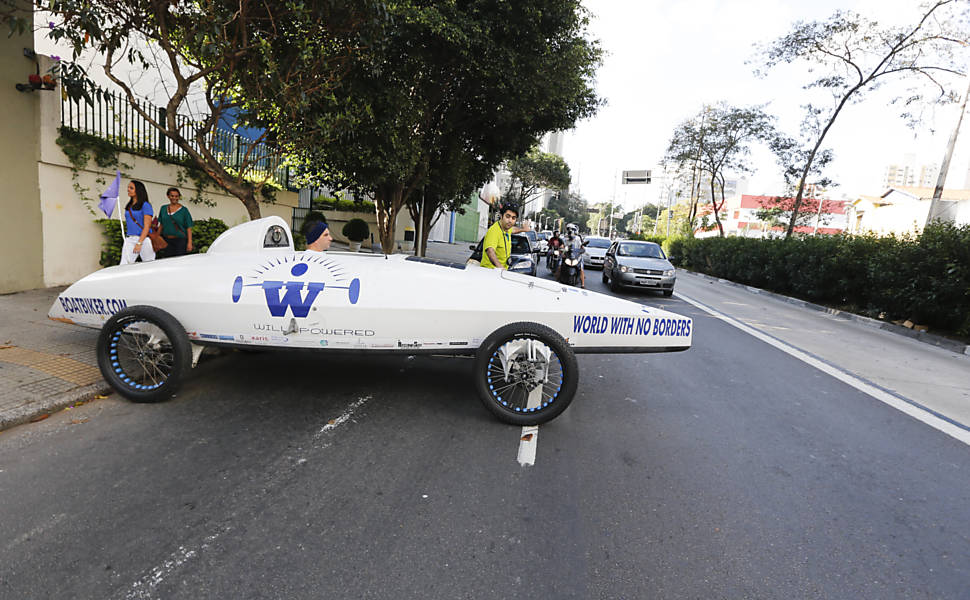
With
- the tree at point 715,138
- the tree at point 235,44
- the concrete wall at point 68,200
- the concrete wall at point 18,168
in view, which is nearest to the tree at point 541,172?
the tree at point 715,138

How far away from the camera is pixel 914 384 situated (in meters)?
6.36

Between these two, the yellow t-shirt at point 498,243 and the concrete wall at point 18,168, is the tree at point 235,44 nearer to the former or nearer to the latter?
the concrete wall at point 18,168

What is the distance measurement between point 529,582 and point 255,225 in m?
3.73

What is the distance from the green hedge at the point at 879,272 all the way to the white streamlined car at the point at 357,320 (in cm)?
930

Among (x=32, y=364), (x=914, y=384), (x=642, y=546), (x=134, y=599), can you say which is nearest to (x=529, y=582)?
(x=642, y=546)

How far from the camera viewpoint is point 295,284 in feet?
13.0

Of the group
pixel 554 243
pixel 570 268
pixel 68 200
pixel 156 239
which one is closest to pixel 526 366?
pixel 156 239

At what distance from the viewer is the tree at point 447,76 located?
9.66m

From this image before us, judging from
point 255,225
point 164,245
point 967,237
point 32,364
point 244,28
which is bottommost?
point 32,364

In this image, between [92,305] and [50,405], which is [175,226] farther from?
[50,405]

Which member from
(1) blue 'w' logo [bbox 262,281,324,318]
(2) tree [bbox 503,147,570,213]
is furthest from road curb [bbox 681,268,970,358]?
(2) tree [bbox 503,147,570,213]

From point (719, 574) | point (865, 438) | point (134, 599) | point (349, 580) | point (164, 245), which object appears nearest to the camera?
point (134, 599)

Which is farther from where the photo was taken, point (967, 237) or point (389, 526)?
point (967, 237)

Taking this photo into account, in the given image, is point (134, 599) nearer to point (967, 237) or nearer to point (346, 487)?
point (346, 487)
